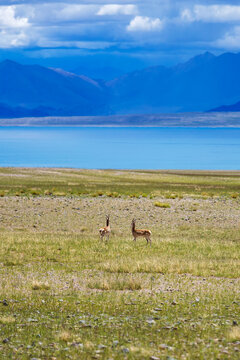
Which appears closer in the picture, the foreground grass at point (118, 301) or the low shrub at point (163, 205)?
the foreground grass at point (118, 301)

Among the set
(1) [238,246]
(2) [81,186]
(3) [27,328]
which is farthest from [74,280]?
(2) [81,186]

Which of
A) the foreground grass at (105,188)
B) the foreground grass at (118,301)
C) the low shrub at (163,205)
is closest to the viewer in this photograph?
the foreground grass at (118,301)

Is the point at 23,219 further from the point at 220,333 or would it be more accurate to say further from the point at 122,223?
the point at 220,333

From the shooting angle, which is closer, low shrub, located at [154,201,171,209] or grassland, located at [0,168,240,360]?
grassland, located at [0,168,240,360]

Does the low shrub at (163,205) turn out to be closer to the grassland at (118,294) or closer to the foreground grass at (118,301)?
the grassland at (118,294)

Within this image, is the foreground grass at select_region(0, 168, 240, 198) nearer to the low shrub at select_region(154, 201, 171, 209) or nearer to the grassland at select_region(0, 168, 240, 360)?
the low shrub at select_region(154, 201, 171, 209)

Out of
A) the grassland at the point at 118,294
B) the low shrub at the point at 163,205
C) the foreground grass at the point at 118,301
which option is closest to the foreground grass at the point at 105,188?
the low shrub at the point at 163,205

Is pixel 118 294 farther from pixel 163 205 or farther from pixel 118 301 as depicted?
pixel 163 205

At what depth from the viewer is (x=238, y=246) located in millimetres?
22234

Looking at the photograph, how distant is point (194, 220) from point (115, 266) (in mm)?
15829

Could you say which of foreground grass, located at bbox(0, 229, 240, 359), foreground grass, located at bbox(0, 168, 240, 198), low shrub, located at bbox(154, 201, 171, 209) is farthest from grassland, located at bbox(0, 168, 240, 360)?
foreground grass, located at bbox(0, 168, 240, 198)

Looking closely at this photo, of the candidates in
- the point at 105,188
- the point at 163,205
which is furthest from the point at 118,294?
the point at 105,188

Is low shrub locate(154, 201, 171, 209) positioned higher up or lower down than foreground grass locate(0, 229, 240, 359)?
higher up

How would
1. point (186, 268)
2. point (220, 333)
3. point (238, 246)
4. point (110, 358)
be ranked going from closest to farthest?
point (110, 358), point (220, 333), point (186, 268), point (238, 246)
